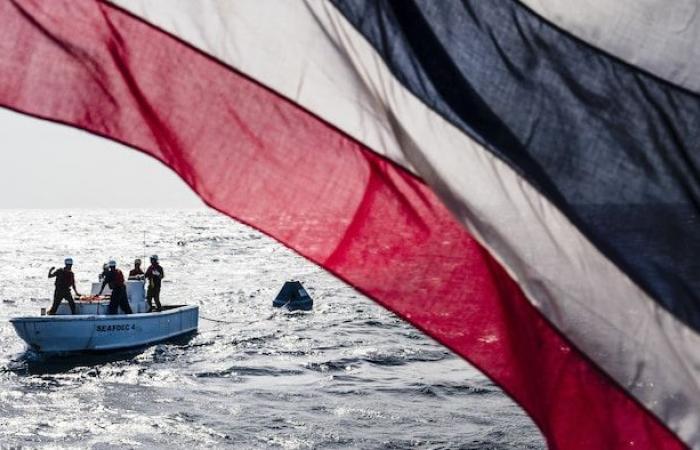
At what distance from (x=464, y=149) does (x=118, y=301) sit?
2504 cm

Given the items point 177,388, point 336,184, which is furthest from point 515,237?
point 177,388

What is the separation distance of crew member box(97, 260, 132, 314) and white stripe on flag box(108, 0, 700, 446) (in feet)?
75.5

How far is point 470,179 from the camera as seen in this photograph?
11.4ft

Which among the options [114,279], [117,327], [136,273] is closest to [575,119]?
[114,279]

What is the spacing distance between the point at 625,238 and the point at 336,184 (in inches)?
37.3

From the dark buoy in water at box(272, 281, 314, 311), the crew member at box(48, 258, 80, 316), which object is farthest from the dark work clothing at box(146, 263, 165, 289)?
the dark buoy in water at box(272, 281, 314, 311)

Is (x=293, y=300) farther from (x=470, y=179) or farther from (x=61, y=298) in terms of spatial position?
(x=470, y=179)

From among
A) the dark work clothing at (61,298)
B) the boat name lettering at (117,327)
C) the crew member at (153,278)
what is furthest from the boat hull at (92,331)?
the crew member at (153,278)

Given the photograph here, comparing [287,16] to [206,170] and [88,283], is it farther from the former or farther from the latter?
[88,283]

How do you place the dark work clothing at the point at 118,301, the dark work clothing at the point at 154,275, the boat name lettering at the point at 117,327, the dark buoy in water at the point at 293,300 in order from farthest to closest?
the dark buoy in water at the point at 293,300
the dark work clothing at the point at 154,275
the boat name lettering at the point at 117,327
the dark work clothing at the point at 118,301

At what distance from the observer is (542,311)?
11.4ft

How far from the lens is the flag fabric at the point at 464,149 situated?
3410mm

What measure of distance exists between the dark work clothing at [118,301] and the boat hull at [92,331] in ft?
0.73

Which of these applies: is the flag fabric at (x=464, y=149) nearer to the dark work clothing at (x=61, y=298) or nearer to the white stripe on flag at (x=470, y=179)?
the white stripe on flag at (x=470, y=179)
